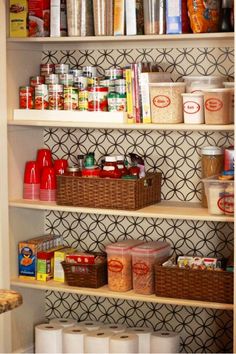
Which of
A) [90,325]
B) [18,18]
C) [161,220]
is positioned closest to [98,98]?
[18,18]

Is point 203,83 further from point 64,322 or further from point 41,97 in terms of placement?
point 64,322

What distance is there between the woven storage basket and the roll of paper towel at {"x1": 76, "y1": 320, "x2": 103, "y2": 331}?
1.62 feet

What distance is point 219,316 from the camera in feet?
13.4

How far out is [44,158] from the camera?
4258mm

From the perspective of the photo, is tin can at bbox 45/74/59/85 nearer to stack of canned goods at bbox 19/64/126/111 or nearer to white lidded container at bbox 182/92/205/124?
stack of canned goods at bbox 19/64/126/111

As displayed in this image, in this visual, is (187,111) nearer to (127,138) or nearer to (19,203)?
(127,138)

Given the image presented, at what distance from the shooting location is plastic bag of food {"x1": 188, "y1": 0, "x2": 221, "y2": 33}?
12.1 ft

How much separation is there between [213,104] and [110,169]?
59 centimetres

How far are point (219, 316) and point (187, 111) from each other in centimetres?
103

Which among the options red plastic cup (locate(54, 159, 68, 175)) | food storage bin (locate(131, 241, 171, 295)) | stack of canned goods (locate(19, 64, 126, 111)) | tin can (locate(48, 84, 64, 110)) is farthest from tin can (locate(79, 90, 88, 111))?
food storage bin (locate(131, 241, 171, 295))

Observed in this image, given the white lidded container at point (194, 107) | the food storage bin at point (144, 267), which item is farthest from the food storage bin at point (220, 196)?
the food storage bin at point (144, 267)

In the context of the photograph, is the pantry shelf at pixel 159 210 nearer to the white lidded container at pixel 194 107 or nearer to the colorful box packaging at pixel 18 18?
the white lidded container at pixel 194 107

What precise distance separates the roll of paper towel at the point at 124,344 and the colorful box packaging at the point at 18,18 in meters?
1.52

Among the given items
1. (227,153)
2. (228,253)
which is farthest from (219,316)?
(227,153)
